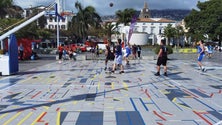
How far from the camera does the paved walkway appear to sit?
7.21 meters

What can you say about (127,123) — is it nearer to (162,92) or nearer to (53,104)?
(53,104)

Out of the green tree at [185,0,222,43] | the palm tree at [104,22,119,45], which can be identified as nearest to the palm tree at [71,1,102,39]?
the palm tree at [104,22,119,45]

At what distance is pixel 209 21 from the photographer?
76.9 metres

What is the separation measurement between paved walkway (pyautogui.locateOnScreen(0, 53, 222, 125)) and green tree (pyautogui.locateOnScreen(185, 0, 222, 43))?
218 ft

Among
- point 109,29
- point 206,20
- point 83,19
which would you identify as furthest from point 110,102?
point 109,29

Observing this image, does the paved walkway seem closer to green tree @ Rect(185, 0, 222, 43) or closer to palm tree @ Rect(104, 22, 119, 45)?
green tree @ Rect(185, 0, 222, 43)

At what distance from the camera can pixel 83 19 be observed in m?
69.1

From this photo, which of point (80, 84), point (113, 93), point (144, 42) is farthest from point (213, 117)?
point (144, 42)

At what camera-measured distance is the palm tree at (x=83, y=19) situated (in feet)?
226

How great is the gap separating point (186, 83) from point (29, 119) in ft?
24.8

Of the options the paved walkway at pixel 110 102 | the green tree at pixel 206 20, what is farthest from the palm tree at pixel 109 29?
the paved walkway at pixel 110 102

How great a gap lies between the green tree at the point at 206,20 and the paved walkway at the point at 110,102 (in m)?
66.6

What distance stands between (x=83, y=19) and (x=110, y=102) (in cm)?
6104

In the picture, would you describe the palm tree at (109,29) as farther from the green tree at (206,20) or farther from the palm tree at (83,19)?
the green tree at (206,20)
